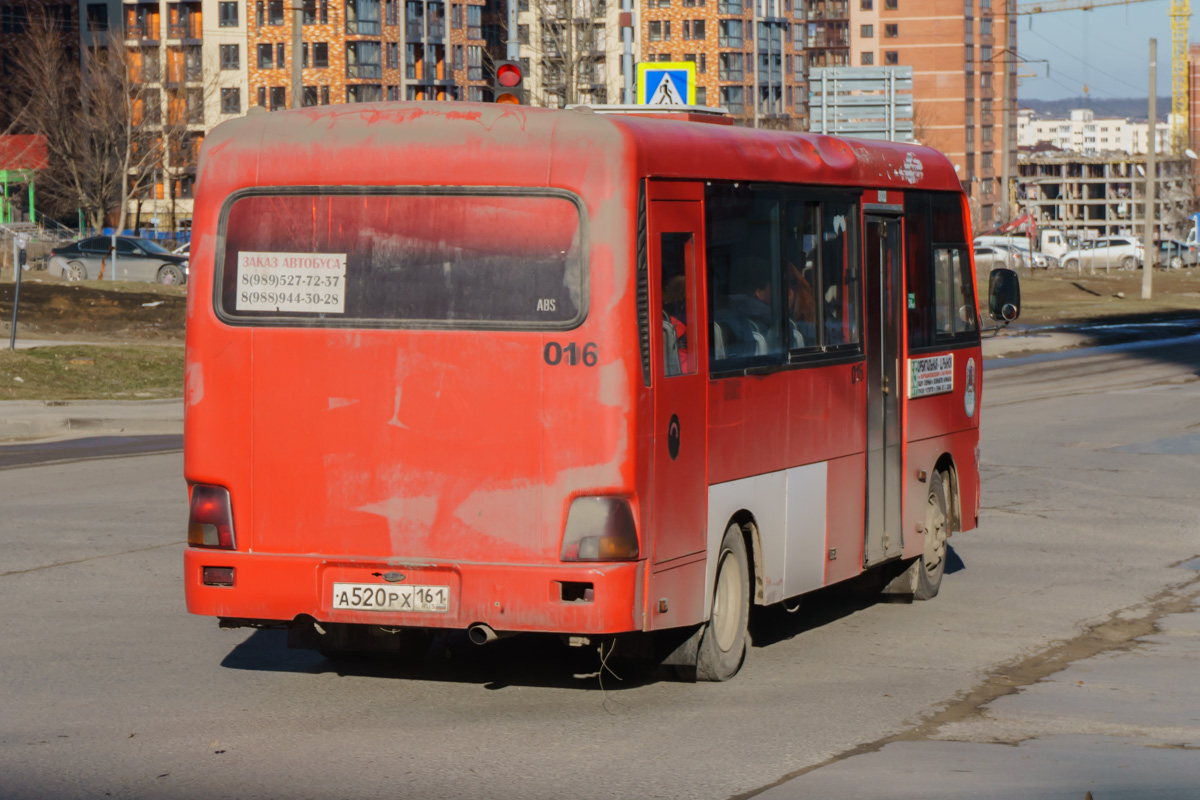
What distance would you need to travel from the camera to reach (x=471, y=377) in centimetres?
722

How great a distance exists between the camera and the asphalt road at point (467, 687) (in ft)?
20.6

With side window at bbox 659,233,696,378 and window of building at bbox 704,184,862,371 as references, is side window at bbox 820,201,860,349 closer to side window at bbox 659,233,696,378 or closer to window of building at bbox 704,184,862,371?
window of building at bbox 704,184,862,371

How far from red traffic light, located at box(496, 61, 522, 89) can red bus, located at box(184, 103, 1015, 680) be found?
22.7 ft

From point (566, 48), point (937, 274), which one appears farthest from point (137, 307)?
point (937, 274)

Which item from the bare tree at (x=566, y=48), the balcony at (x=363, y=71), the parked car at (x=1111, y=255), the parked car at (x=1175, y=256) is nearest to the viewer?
the bare tree at (x=566, y=48)

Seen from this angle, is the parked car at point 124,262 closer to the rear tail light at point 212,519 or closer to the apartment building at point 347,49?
the rear tail light at point 212,519

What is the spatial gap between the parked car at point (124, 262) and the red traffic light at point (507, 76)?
121ft

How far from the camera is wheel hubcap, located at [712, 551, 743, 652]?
798cm

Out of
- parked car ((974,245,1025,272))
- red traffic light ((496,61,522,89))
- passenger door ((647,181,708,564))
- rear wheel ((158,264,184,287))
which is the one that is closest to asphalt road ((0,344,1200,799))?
passenger door ((647,181,708,564))

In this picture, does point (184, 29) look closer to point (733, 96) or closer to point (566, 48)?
point (733, 96)

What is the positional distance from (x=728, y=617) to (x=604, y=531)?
124cm

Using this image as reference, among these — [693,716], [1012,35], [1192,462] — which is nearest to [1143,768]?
[693,716]

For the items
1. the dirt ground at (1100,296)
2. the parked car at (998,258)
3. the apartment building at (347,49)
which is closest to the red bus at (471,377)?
the dirt ground at (1100,296)

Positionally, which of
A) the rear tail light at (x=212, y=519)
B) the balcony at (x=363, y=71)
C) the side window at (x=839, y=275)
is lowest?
the rear tail light at (x=212, y=519)
